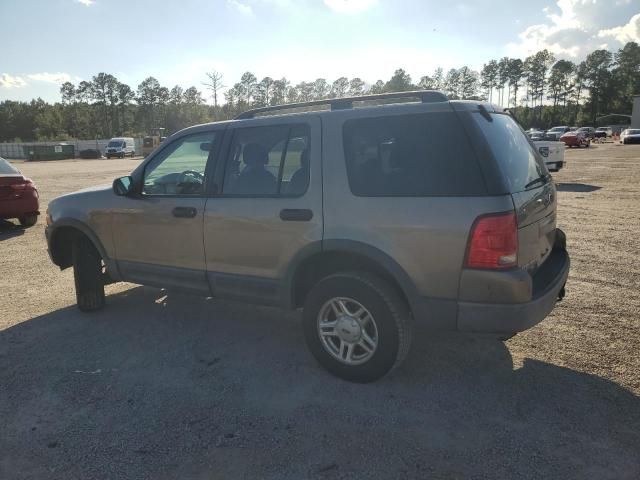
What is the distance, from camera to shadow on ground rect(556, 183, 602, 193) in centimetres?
1330

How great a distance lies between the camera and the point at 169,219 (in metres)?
4.14

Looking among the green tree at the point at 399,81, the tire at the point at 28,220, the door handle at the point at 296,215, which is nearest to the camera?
the door handle at the point at 296,215

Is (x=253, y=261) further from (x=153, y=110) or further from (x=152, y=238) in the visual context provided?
(x=153, y=110)

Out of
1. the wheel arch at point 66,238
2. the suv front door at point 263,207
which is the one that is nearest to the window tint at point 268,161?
the suv front door at point 263,207

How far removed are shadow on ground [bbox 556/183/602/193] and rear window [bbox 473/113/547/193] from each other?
36.5 ft

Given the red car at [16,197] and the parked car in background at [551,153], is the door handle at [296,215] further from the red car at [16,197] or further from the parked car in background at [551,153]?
the parked car in background at [551,153]

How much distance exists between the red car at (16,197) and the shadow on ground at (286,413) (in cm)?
609

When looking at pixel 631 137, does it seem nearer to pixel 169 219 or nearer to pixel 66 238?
pixel 169 219

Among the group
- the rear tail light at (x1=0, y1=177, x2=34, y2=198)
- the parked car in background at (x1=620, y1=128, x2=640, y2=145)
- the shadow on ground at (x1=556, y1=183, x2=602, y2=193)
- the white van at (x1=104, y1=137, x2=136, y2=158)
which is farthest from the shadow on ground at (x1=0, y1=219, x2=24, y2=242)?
the parked car in background at (x1=620, y1=128, x2=640, y2=145)

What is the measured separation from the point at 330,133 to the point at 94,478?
259 cm

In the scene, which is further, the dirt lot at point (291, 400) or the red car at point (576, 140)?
the red car at point (576, 140)

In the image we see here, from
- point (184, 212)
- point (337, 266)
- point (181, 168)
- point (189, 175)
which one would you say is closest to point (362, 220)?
point (337, 266)

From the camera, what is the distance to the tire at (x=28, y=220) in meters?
9.82

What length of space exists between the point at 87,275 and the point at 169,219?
1.45 metres
